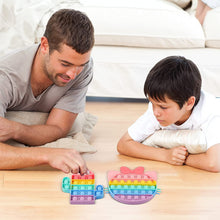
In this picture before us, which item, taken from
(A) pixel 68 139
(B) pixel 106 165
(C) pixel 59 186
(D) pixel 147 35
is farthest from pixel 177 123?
(D) pixel 147 35

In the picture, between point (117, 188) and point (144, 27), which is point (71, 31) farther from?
point (144, 27)

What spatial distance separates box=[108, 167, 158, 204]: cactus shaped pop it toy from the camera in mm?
1266

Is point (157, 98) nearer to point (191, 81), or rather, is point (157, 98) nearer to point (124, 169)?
point (191, 81)

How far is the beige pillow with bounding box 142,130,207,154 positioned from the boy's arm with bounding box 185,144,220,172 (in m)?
0.03

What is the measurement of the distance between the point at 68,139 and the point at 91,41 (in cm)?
43

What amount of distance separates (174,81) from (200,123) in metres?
0.23

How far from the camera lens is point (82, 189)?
128 centimetres

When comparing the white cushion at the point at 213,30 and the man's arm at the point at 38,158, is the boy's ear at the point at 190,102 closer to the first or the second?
the man's arm at the point at 38,158

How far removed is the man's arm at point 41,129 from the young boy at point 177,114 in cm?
24

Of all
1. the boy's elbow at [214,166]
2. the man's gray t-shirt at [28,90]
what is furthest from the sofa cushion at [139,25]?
the boy's elbow at [214,166]

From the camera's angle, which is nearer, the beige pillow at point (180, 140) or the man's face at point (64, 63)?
the man's face at point (64, 63)

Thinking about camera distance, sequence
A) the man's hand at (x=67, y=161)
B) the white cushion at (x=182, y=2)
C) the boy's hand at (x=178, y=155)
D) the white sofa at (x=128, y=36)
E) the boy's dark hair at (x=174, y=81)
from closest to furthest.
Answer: the man's hand at (x=67, y=161)
the boy's dark hair at (x=174, y=81)
the boy's hand at (x=178, y=155)
the white sofa at (x=128, y=36)
the white cushion at (x=182, y=2)

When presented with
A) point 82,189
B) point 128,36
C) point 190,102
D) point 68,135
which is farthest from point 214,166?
point 128,36

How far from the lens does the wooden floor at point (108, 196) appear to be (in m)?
1.19
